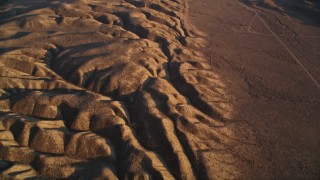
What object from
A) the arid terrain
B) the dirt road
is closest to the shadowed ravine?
the arid terrain

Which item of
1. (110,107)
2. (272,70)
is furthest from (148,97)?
(272,70)

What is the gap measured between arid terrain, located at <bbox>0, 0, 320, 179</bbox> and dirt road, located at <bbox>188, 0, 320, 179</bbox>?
0.06m

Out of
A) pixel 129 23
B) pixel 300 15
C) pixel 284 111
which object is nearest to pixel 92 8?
pixel 129 23

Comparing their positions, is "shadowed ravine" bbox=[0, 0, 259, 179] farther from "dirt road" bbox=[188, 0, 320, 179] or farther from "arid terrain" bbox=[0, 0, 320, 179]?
"dirt road" bbox=[188, 0, 320, 179]

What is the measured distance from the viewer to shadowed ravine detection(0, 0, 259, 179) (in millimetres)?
8921

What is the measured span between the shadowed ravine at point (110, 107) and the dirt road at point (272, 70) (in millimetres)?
775

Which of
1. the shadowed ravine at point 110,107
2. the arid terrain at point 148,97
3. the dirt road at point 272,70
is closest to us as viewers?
the shadowed ravine at point 110,107

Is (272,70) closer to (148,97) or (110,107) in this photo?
(148,97)

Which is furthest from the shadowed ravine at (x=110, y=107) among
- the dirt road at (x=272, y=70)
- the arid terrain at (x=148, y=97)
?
the dirt road at (x=272, y=70)

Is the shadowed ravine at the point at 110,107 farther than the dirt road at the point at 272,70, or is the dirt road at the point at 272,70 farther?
the dirt road at the point at 272,70

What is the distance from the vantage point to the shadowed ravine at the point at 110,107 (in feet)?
29.3

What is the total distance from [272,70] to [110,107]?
9.21m

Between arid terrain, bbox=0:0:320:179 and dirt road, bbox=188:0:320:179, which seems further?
dirt road, bbox=188:0:320:179

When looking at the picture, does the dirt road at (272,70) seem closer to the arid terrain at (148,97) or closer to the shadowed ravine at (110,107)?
the arid terrain at (148,97)
